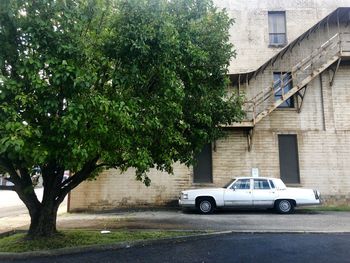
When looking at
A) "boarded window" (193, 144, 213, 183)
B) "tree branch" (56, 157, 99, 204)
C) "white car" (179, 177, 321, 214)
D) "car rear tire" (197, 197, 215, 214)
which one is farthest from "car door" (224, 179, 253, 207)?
"tree branch" (56, 157, 99, 204)

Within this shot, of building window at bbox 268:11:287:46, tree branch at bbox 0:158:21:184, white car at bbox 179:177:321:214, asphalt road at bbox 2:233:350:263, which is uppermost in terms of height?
building window at bbox 268:11:287:46

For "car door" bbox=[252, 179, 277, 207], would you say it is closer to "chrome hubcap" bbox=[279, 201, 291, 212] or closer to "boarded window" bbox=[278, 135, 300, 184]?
"chrome hubcap" bbox=[279, 201, 291, 212]

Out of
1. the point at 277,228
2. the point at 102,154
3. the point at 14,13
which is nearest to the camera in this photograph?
the point at 14,13

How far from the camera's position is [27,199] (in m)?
9.42

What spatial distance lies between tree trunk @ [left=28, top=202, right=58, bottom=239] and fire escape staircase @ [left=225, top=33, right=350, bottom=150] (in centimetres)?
991

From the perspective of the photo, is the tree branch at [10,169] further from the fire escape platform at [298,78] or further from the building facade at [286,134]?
the fire escape platform at [298,78]

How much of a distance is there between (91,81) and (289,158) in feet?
43.1

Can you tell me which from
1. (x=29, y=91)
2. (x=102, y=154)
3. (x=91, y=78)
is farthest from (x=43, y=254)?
(x=91, y=78)

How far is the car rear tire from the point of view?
49.9 ft

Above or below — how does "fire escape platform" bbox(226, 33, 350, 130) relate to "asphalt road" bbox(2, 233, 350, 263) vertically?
above

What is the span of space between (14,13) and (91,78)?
1.97 m

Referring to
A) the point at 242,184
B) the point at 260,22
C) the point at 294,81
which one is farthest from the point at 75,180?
the point at 260,22

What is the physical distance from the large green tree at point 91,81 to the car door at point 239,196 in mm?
6294

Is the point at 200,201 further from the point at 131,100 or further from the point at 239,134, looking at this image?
the point at 131,100
